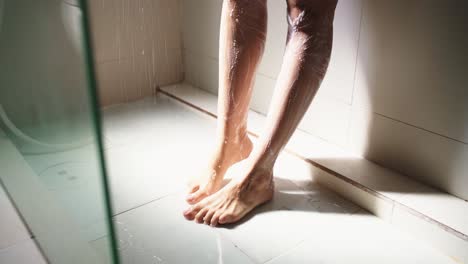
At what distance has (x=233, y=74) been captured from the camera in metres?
1.02

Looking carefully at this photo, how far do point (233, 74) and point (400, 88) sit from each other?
419 millimetres

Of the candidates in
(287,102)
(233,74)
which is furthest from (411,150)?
(233,74)

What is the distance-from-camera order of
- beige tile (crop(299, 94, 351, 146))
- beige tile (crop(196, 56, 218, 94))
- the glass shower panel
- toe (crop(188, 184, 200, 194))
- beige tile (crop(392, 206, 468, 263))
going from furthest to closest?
beige tile (crop(196, 56, 218, 94)) → beige tile (crop(299, 94, 351, 146)) → toe (crop(188, 184, 200, 194)) → beige tile (crop(392, 206, 468, 263)) → the glass shower panel

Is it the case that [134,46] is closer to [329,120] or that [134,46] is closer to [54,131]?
[329,120]

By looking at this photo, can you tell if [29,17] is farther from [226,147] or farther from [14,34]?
[226,147]

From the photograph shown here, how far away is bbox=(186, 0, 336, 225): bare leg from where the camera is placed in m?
0.92

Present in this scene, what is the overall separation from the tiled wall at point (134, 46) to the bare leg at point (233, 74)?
0.63 metres

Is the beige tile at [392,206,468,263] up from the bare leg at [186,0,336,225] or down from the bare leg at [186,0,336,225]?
down

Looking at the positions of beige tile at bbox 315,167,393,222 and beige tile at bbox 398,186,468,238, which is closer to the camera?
beige tile at bbox 398,186,468,238

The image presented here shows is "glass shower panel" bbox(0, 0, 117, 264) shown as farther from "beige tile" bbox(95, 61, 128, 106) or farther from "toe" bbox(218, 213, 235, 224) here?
"beige tile" bbox(95, 61, 128, 106)

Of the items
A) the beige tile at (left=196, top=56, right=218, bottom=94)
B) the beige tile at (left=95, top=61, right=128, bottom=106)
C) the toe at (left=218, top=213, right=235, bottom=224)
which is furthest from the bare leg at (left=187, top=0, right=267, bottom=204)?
the beige tile at (left=95, top=61, right=128, bottom=106)

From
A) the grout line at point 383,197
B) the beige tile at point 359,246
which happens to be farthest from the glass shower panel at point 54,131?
the grout line at point 383,197

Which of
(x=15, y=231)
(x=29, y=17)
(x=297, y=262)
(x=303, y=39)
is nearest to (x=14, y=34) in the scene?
(x=29, y=17)

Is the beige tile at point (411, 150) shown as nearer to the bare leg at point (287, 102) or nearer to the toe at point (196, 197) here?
the bare leg at point (287, 102)
